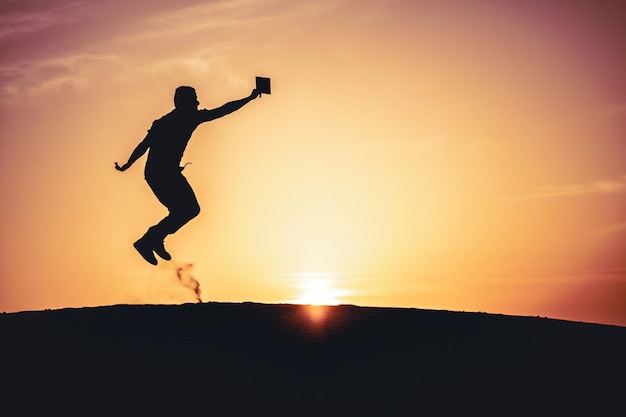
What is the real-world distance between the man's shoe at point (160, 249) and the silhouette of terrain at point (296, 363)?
0.89m

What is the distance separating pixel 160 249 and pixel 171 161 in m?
1.61

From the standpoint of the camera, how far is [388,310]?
17188 mm

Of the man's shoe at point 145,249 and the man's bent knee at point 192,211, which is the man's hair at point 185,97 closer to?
the man's bent knee at point 192,211

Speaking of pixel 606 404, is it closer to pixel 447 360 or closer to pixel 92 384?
pixel 447 360

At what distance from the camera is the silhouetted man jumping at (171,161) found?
1537 centimetres

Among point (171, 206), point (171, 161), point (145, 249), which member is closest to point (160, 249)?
point (145, 249)

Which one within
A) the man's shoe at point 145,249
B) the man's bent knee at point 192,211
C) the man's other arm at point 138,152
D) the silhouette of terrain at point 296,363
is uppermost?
the man's other arm at point 138,152

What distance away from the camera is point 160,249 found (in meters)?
16.2

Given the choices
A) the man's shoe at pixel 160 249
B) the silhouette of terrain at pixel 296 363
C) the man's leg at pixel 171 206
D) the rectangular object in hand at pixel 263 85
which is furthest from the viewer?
the man's shoe at pixel 160 249

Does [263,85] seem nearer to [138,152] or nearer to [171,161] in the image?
[171,161]

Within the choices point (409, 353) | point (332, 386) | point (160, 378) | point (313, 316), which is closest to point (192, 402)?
point (160, 378)

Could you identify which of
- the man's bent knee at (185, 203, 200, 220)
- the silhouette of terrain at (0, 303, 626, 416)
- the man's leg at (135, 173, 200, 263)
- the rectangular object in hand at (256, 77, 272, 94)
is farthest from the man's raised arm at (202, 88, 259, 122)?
the silhouette of terrain at (0, 303, 626, 416)

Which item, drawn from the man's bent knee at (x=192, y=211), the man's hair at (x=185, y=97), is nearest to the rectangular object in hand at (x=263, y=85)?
the man's hair at (x=185, y=97)

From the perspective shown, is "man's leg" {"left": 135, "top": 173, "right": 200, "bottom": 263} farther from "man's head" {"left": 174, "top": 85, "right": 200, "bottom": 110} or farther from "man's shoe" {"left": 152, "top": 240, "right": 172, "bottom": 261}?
"man's head" {"left": 174, "top": 85, "right": 200, "bottom": 110}
